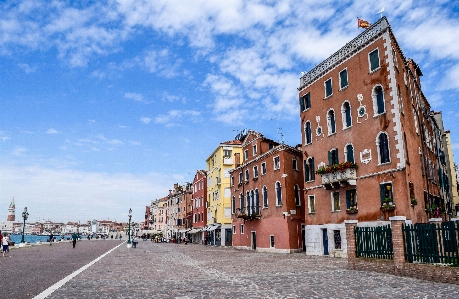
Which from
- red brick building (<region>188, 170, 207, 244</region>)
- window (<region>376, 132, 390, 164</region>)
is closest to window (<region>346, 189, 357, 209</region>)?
window (<region>376, 132, 390, 164</region>)

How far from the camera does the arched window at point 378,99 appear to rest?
75.8 ft

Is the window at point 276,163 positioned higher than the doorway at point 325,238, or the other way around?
the window at point 276,163

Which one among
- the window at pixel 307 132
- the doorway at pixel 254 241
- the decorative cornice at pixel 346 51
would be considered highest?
the decorative cornice at pixel 346 51

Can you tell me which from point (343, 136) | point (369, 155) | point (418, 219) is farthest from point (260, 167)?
point (418, 219)

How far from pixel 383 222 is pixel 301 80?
1491 centimetres

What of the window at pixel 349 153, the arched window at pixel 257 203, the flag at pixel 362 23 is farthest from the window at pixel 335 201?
the flag at pixel 362 23

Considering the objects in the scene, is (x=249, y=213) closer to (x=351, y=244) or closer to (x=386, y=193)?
(x=386, y=193)

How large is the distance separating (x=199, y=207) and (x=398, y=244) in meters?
49.8

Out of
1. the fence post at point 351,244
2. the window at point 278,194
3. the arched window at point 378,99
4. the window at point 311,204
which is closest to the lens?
the fence post at point 351,244

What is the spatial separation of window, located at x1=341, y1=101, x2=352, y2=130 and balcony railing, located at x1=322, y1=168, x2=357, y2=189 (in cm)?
354

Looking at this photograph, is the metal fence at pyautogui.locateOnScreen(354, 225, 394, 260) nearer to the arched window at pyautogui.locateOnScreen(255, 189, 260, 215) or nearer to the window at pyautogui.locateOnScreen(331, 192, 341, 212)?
the window at pyautogui.locateOnScreen(331, 192, 341, 212)

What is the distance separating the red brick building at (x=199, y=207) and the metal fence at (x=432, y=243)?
150 ft

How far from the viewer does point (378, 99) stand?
23484mm

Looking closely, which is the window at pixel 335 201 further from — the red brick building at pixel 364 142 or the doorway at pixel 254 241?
the doorway at pixel 254 241
